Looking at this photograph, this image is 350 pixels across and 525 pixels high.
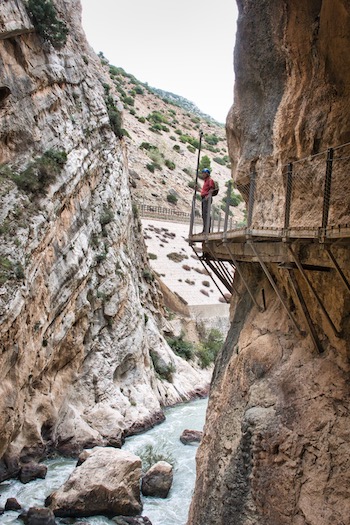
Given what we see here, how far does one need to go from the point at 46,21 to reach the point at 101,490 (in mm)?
19331

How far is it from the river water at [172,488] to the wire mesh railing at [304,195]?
8816 millimetres

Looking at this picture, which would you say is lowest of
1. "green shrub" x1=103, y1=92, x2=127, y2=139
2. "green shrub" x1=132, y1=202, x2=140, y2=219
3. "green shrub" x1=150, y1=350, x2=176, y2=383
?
"green shrub" x1=150, y1=350, x2=176, y2=383

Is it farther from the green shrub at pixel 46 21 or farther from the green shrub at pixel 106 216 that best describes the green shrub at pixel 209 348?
the green shrub at pixel 46 21

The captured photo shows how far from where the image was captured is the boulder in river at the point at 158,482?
1438 centimetres

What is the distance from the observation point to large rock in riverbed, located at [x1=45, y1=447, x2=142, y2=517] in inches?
502

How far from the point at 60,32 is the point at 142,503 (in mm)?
20000

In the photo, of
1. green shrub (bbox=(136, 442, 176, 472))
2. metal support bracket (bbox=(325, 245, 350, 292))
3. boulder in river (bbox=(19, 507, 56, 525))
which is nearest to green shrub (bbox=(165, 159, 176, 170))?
green shrub (bbox=(136, 442, 176, 472))

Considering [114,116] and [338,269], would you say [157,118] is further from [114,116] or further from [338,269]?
[338,269]

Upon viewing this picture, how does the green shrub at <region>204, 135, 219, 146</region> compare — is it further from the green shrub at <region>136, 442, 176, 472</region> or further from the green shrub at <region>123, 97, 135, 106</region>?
the green shrub at <region>136, 442, 176, 472</region>

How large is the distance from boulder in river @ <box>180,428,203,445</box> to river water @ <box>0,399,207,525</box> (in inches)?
8.2

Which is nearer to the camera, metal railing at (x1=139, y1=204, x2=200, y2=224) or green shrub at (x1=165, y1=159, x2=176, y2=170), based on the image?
A: metal railing at (x1=139, y1=204, x2=200, y2=224)

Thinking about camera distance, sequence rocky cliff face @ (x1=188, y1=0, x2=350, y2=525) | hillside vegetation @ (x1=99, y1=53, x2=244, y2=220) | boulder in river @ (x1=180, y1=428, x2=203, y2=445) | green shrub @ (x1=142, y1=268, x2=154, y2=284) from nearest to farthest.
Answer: rocky cliff face @ (x1=188, y1=0, x2=350, y2=525)
boulder in river @ (x1=180, y1=428, x2=203, y2=445)
green shrub @ (x1=142, y1=268, x2=154, y2=284)
hillside vegetation @ (x1=99, y1=53, x2=244, y2=220)

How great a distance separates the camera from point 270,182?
9.88 metres

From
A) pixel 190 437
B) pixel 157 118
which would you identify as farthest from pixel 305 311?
pixel 157 118
